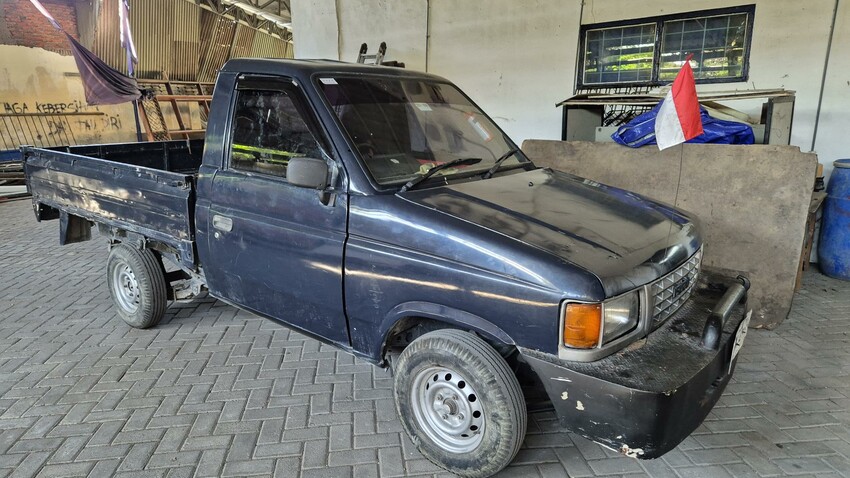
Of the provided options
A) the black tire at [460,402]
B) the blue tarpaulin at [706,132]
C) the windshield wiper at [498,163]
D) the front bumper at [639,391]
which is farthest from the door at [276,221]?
the blue tarpaulin at [706,132]

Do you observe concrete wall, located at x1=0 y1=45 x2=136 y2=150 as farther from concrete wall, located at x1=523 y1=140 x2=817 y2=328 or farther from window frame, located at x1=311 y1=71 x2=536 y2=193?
concrete wall, located at x1=523 y1=140 x2=817 y2=328

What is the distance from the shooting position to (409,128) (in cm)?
312

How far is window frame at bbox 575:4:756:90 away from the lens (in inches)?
228

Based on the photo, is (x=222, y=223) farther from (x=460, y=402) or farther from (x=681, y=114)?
(x=681, y=114)

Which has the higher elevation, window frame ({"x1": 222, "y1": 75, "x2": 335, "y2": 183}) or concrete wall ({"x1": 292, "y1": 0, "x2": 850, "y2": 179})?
concrete wall ({"x1": 292, "y1": 0, "x2": 850, "y2": 179})

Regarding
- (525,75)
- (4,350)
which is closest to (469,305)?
(4,350)

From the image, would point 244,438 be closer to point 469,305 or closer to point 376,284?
point 376,284

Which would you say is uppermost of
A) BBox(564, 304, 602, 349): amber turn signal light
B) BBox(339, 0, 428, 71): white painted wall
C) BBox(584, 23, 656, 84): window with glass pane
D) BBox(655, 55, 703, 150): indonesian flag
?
BBox(339, 0, 428, 71): white painted wall

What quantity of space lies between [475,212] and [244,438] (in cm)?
188

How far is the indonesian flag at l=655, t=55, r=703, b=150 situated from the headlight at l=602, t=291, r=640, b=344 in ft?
4.19

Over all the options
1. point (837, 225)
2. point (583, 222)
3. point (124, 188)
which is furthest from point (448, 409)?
point (837, 225)

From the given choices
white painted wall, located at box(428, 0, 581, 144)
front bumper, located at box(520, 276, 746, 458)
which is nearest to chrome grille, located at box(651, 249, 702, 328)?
front bumper, located at box(520, 276, 746, 458)

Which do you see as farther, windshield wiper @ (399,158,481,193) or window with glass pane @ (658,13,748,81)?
window with glass pane @ (658,13,748,81)

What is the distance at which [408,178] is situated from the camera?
2.82 m
